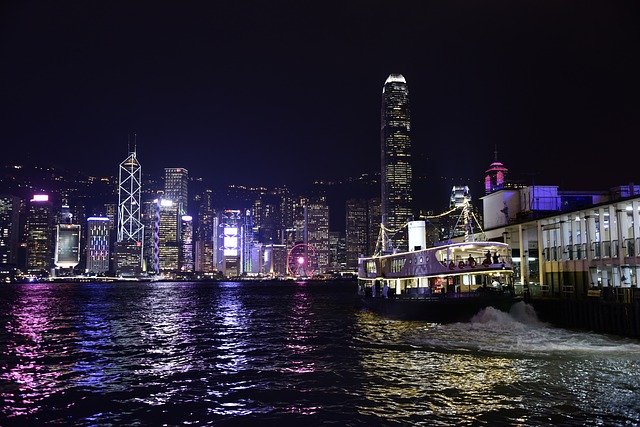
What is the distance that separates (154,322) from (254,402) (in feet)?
104

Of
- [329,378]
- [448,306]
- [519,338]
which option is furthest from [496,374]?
[448,306]

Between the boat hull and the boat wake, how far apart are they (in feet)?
1.49

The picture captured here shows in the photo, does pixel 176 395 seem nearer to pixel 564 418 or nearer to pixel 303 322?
pixel 564 418

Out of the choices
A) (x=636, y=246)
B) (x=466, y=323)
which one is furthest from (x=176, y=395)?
(x=636, y=246)

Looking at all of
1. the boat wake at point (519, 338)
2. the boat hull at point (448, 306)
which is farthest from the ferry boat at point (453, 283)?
the boat wake at point (519, 338)

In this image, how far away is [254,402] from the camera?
16953 mm

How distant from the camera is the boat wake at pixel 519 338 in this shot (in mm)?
24781

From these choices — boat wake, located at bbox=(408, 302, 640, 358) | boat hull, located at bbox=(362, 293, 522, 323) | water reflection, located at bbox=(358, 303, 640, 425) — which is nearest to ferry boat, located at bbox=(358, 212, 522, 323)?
boat hull, located at bbox=(362, 293, 522, 323)

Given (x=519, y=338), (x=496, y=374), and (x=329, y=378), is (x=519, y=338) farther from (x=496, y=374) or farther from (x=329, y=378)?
(x=329, y=378)

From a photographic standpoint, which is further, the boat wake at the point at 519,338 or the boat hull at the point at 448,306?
the boat hull at the point at 448,306

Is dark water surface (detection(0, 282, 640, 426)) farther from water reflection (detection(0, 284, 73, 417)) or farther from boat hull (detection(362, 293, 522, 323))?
boat hull (detection(362, 293, 522, 323))

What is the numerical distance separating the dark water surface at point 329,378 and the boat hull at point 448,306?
2.31 metres

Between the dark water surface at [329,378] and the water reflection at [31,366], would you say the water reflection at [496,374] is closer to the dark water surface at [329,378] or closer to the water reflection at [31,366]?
the dark water surface at [329,378]

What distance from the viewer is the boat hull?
37.6 m
